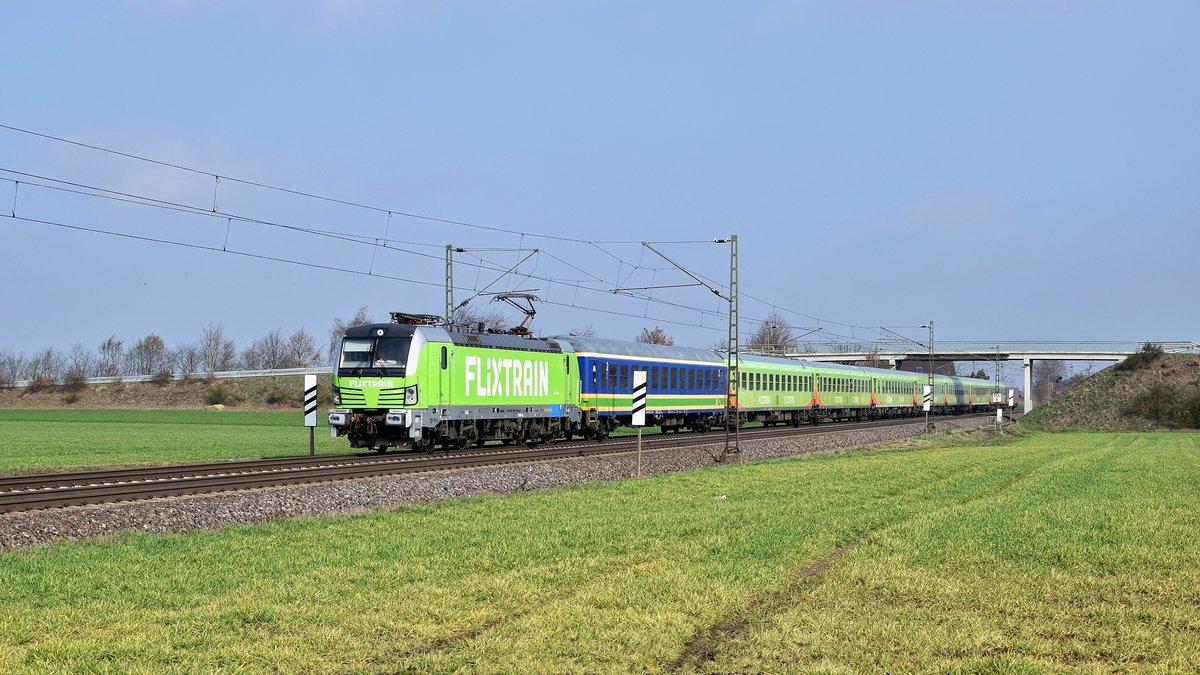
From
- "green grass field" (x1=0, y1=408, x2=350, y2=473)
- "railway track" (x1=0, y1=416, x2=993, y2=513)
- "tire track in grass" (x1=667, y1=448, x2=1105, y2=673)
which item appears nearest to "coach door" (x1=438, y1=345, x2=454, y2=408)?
"railway track" (x1=0, y1=416, x2=993, y2=513)

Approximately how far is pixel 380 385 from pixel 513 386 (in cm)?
653

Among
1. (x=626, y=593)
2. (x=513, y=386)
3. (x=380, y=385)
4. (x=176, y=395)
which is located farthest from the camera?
(x=176, y=395)

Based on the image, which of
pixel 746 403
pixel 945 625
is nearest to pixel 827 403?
pixel 746 403

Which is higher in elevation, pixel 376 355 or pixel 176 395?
pixel 376 355

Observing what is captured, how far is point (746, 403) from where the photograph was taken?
2307 inches

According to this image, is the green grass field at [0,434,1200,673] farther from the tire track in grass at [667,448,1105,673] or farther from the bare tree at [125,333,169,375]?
the bare tree at [125,333,169,375]

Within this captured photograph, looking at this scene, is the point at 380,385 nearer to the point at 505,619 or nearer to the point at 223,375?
the point at 505,619

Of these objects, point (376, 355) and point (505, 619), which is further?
point (376, 355)

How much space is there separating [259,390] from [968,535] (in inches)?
4348

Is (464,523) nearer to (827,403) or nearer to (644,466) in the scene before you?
(644,466)

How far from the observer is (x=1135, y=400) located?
305 feet

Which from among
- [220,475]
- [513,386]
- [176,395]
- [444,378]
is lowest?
[220,475]

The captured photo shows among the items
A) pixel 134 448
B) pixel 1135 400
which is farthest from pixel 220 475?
pixel 1135 400

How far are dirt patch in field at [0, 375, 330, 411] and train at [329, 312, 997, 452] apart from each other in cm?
6326
